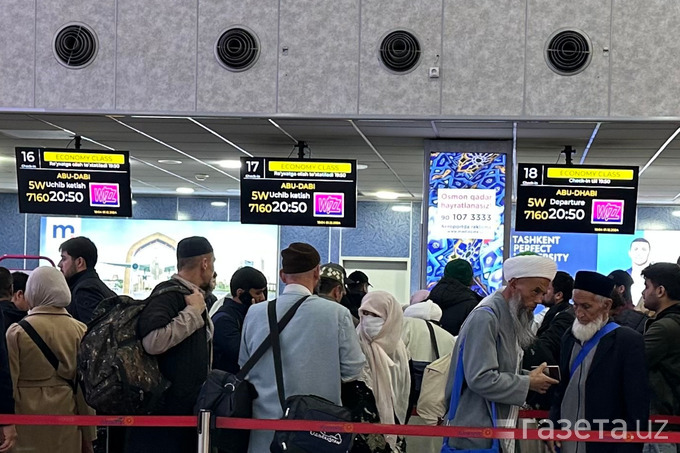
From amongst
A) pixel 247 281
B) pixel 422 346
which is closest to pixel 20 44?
pixel 247 281

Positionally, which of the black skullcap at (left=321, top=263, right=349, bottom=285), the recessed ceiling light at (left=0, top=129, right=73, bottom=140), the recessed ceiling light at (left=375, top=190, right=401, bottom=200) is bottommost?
the black skullcap at (left=321, top=263, right=349, bottom=285)

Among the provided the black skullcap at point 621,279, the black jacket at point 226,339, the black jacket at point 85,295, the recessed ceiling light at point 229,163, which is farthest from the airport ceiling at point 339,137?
the black jacket at point 226,339

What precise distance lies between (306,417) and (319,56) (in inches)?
202

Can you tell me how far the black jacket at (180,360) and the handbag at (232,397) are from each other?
0.21 metres

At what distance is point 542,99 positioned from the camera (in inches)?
354

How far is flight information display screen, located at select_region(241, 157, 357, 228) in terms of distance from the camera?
1045cm

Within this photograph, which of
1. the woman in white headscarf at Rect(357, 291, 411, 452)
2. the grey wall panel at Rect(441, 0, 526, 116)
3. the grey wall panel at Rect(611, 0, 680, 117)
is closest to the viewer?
the woman in white headscarf at Rect(357, 291, 411, 452)

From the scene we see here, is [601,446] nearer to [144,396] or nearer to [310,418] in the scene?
[310,418]

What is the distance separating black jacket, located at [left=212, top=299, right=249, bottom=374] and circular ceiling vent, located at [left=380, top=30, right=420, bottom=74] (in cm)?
319

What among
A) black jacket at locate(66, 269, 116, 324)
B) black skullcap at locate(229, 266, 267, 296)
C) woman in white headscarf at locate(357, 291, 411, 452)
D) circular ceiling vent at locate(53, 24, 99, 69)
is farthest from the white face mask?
circular ceiling vent at locate(53, 24, 99, 69)

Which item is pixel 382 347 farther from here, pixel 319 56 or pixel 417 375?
pixel 319 56

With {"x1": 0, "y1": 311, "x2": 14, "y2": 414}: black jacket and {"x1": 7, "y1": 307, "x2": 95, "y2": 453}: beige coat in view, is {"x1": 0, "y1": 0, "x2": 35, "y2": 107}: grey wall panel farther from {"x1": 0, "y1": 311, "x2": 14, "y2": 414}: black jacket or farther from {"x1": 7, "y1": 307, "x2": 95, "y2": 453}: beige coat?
{"x1": 0, "y1": 311, "x2": 14, "y2": 414}: black jacket

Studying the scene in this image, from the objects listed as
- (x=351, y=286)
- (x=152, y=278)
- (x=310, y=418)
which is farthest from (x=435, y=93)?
(x=152, y=278)

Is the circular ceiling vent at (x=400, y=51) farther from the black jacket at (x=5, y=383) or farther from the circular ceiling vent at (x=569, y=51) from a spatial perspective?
the black jacket at (x=5, y=383)
